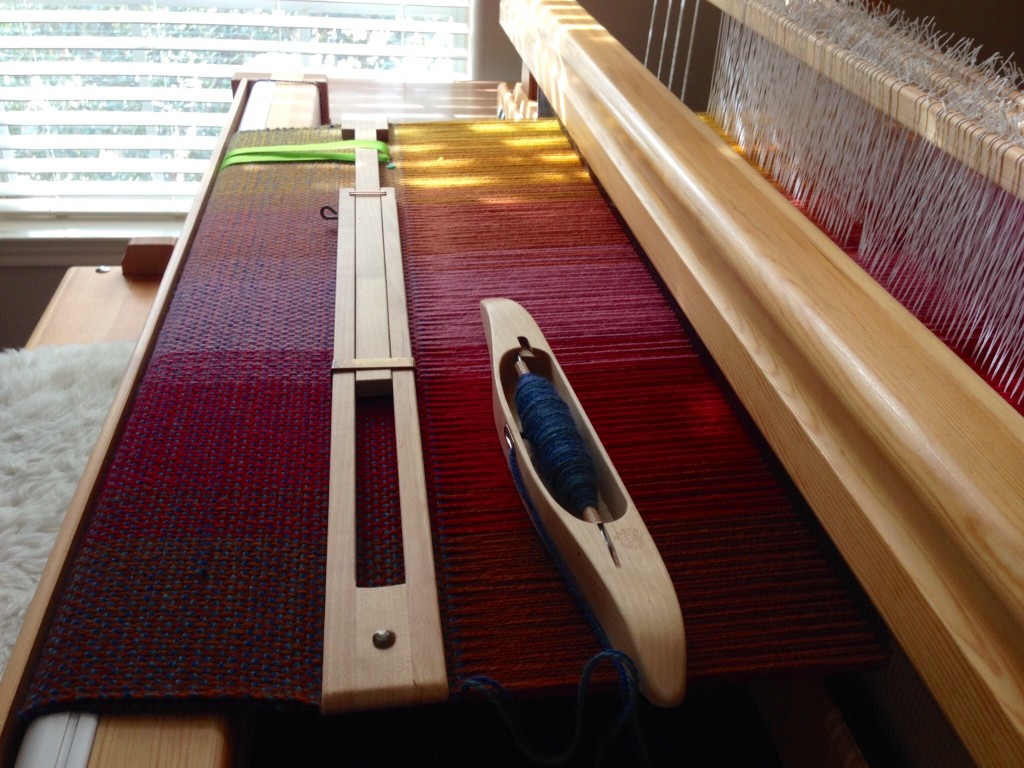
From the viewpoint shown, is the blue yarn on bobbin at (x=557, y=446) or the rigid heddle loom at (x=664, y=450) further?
the blue yarn on bobbin at (x=557, y=446)

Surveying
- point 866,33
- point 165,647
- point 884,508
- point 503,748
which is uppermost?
point 866,33

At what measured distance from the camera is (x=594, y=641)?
Result: 0.70 meters

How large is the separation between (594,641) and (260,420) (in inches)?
15.9

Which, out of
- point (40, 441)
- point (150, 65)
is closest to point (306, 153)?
point (40, 441)

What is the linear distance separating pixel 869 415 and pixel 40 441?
1.18m

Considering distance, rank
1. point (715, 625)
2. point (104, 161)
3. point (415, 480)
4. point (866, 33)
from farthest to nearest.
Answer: point (104, 161) → point (866, 33) → point (415, 480) → point (715, 625)

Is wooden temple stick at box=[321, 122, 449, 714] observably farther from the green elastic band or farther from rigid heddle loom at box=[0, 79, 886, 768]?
the green elastic band

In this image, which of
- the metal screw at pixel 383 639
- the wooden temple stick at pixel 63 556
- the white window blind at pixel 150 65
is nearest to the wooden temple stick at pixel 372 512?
the metal screw at pixel 383 639

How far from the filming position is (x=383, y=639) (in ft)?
2.21

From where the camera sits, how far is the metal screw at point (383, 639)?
67 cm

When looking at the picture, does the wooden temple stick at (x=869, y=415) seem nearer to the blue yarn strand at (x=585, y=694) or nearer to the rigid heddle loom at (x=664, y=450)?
the rigid heddle loom at (x=664, y=450)

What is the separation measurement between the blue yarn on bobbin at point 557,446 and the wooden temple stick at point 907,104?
1.32 ft

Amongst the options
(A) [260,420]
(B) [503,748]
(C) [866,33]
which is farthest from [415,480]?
(C) [866,33]

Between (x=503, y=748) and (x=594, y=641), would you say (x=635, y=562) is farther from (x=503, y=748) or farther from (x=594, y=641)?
(x=503, y=748)
